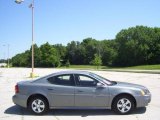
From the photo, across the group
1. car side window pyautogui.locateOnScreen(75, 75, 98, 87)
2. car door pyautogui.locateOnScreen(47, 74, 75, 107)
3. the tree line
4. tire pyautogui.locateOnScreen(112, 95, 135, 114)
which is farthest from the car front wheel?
the tree line

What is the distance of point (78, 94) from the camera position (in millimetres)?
9445

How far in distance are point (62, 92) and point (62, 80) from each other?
1.47 ft

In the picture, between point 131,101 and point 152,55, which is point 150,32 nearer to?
point 152,55

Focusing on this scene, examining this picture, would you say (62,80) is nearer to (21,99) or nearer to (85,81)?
(85,81)

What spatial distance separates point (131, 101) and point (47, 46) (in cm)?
12156

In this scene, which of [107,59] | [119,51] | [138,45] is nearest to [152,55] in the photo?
[138,45]

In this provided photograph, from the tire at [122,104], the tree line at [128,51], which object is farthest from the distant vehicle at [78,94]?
the tree line at [128,51]

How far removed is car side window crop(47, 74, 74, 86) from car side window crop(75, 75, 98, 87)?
8.7 inches

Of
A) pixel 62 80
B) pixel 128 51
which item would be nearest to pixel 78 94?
pixel 62 80

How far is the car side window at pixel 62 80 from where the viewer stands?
31.8 feet

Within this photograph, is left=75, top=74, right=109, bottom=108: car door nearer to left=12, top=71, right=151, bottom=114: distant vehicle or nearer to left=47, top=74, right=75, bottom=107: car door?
left=12, top=71, right=151, bottom=114: distant vehicle

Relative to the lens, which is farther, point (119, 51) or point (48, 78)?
point (119, 51)

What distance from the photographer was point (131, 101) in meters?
9.45

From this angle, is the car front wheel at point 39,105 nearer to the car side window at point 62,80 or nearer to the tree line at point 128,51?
the car side window at point 62,80
